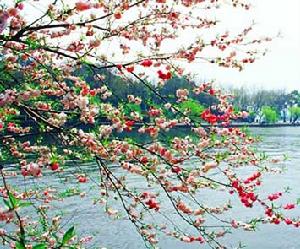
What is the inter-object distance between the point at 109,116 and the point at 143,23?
3.80 ft

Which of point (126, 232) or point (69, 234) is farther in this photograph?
point (126, 232)

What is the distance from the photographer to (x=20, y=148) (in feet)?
30.9

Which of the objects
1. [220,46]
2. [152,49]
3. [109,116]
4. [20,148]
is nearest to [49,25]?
[109,116]

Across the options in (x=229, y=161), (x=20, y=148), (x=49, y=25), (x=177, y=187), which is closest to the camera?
(x=49, y=25)

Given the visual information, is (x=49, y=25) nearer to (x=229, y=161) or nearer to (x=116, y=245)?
(x=229, y=161)

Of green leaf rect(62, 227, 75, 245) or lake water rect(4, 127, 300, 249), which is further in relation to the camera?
lake water rect(4, 127, 300, 249)

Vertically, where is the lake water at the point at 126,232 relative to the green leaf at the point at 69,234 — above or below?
below

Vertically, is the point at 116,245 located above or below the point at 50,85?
below

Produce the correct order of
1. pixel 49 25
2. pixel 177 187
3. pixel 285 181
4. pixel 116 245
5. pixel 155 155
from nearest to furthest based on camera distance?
pixel 49 25 → pixel 155 155 → pixel 177 187 → pixel 116 245 → pixel 285 181

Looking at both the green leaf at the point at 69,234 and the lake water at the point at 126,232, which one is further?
the lake water at the point at 126,232

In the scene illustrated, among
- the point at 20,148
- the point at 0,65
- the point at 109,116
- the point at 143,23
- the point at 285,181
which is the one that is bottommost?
the point at 285,181

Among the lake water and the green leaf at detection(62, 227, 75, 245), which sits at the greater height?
the green leaf at detection(62, 227, 75, 245)

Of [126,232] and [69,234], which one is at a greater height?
[69,234]

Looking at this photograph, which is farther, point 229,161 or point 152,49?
point 229,161
